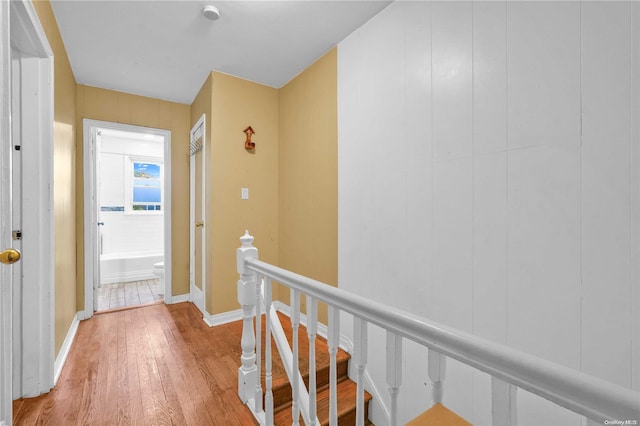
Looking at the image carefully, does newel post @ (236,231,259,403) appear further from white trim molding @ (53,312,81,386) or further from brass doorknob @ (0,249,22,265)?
white trim molding @ (53,312,81,386)

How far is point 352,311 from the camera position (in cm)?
85

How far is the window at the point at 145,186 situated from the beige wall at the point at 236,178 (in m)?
2.92

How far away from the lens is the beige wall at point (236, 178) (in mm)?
2750

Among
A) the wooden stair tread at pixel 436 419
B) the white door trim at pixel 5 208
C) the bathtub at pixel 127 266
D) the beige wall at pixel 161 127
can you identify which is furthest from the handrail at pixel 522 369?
the bathtub at pixel 127 266

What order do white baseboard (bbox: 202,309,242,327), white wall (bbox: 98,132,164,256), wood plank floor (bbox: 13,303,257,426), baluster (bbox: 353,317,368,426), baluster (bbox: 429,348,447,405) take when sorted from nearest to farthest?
baluster (bbox: 429,348,447,405) < baluster (bbox: 353,317,368,426) < wood plank floor (bbox: 13,303,257,426) < white baseboard (bbox: 202,309,242,327) < white wall (bbox: 98,132,164,256)

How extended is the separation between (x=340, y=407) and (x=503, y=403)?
1606 millimetres

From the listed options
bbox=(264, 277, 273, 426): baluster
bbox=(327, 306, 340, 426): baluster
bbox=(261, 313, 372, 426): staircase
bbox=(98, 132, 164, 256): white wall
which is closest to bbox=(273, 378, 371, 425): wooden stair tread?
bbox=(261, 313, 372, 426): staircase

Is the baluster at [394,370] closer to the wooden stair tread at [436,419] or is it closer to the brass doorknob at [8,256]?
the wooden stair tread at [436,419]

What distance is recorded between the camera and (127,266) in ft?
15.1

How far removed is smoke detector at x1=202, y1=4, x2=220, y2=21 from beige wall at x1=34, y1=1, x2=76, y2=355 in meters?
0.87

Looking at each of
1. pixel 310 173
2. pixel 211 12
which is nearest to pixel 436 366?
pixel 310 173

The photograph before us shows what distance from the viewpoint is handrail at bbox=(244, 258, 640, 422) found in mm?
423

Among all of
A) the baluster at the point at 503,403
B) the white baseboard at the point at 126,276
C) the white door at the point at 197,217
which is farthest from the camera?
the white baseboard at the point at 126,276

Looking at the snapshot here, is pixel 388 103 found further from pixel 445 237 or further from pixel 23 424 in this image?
pixel 23 424
